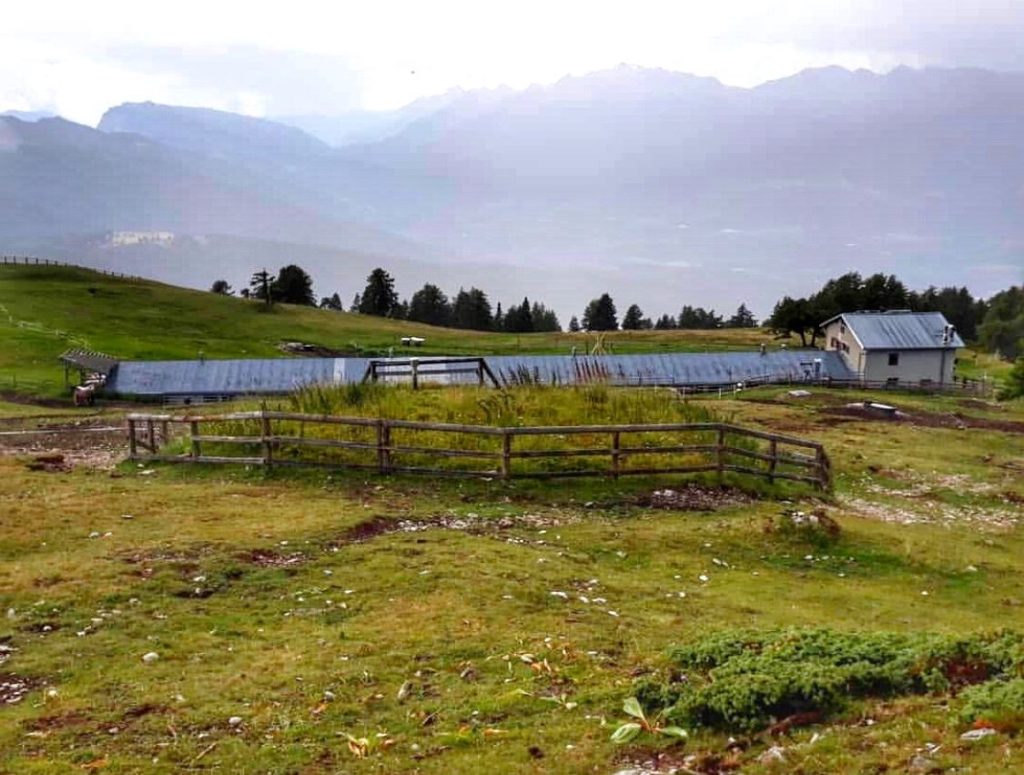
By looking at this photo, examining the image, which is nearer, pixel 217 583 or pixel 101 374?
pixel 217 583

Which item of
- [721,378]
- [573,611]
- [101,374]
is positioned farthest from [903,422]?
[101,374]

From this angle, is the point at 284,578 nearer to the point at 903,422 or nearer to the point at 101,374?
the point at 903,422

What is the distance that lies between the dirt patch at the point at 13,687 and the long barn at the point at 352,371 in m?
51.6

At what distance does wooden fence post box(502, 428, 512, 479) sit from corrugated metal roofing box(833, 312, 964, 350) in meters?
66.8

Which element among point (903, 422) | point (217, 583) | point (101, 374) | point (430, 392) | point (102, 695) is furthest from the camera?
point (101, 374)

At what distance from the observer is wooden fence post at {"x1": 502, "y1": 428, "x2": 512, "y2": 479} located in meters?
19.5

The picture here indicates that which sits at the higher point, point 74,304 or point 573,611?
point 74,304

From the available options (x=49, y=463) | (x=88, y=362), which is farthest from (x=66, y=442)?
(x=88, y=362)

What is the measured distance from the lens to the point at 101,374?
66188 mm

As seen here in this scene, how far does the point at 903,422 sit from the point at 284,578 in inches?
1663

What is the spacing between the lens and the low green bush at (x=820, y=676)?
7.21 meters

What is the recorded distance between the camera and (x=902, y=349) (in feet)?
256

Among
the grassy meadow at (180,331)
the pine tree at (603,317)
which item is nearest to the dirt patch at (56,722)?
the grassy meadow at (180,331)

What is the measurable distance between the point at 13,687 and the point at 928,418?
5030 centimetres
